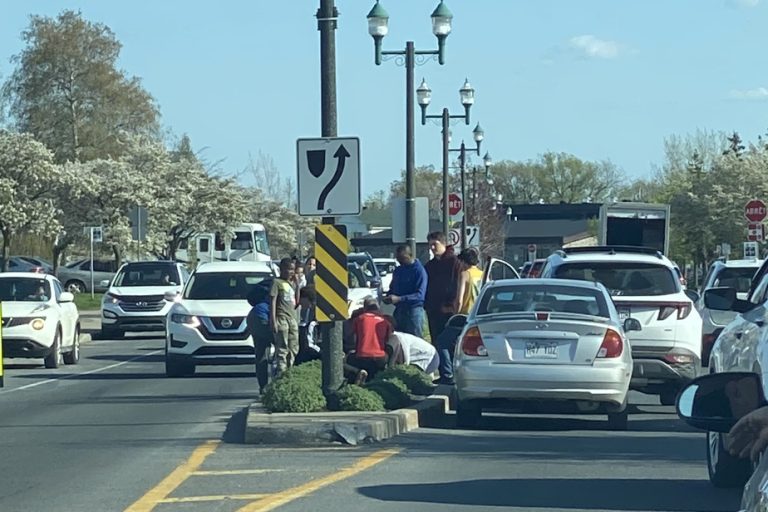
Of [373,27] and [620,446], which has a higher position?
[373,27]

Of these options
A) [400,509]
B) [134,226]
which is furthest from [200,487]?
[134,226]

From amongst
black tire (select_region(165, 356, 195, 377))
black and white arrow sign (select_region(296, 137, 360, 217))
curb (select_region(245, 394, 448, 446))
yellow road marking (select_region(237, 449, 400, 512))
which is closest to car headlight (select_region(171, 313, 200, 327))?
black tire (select_region(165, 356, 195, 377))

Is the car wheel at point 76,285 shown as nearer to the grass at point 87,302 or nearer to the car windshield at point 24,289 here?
the grass at point 87,302

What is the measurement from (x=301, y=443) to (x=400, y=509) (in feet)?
11.3

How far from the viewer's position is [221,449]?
12.7 meters

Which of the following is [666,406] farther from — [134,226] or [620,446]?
[134,226]

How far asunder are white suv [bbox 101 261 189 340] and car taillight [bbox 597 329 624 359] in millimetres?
19815

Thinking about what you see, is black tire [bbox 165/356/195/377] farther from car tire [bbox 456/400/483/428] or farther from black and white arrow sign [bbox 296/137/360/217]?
car tire [bbox 456/400/483/428]

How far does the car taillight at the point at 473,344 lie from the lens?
547 inches

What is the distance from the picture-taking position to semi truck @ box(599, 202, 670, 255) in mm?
41906

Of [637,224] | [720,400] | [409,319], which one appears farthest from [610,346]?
[637,224]

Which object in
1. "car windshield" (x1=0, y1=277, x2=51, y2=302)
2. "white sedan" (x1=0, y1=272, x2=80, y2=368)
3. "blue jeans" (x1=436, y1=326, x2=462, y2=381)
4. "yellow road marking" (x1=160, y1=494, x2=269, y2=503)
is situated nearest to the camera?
"yellow road marking" (x1=160, y1=494, x2=269, y2=503)

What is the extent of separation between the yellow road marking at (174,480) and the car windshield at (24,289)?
492 inches

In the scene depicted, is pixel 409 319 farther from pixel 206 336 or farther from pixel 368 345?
pixel 206 336
